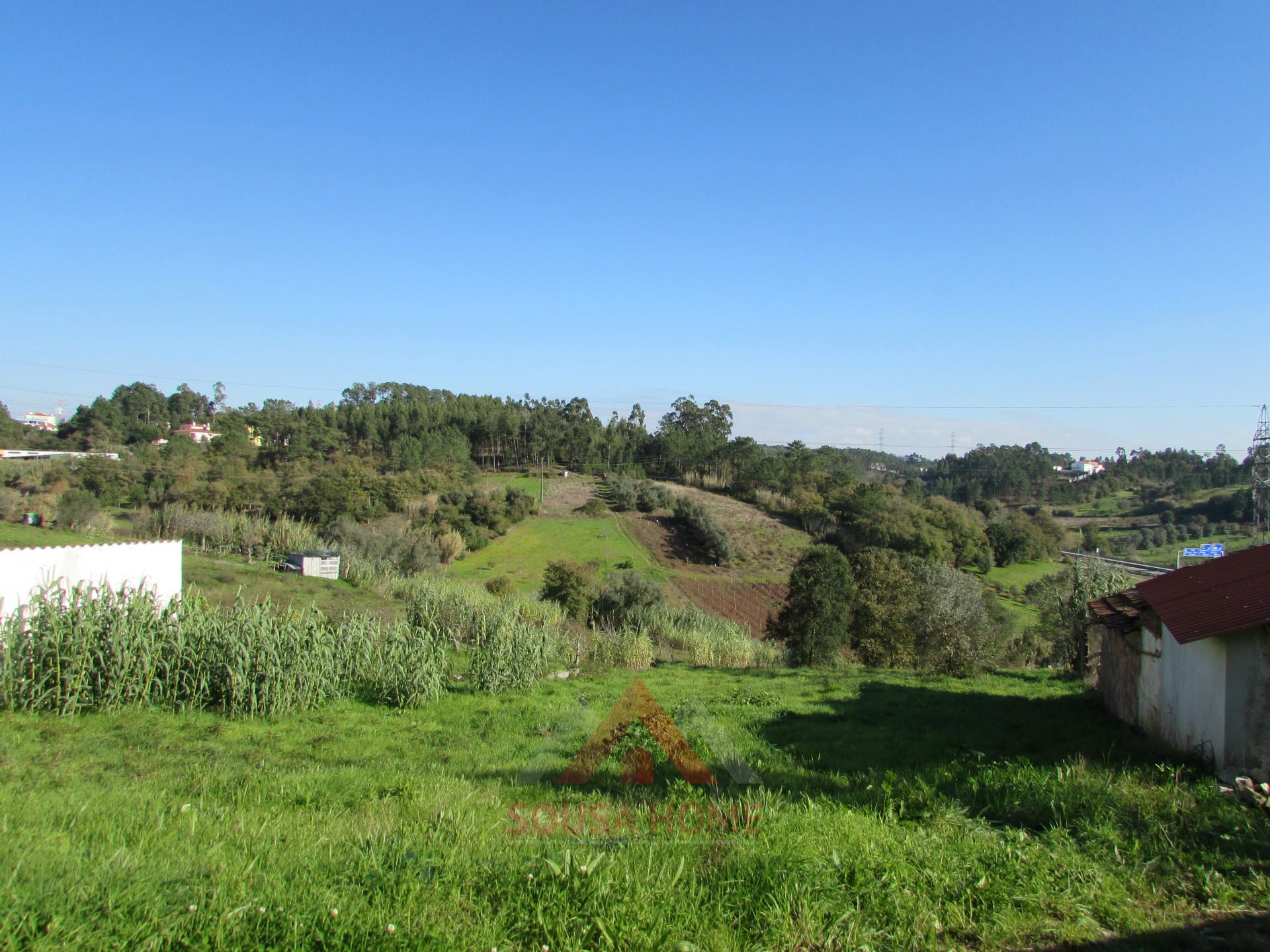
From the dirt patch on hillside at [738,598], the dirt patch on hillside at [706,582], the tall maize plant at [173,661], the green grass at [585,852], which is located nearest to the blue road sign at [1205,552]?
the green grass at [585,852]

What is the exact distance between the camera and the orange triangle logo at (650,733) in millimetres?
6375

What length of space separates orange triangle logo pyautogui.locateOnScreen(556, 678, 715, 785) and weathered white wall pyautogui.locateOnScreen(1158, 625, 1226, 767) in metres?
4.84

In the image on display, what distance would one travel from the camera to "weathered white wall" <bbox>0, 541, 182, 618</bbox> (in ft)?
33.3

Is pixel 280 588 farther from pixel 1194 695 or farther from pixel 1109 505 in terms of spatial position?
pixel 1109 505

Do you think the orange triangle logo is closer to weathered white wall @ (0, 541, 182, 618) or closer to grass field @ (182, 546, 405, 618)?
weathered white wall @ (0, 541, 182, 618)

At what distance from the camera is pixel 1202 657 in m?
7.23

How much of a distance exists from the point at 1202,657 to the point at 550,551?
43.0 m

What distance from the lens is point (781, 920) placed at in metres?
3.21

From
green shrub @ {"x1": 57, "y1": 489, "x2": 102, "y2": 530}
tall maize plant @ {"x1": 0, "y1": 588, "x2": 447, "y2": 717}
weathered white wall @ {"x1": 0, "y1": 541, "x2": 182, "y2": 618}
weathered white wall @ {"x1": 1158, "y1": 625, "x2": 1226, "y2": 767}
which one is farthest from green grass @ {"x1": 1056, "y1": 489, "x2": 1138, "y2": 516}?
green shrub @ {"x1": 57, "y1": 489, "x2": 102, "y2": 530}

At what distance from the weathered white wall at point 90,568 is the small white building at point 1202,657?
12324 mm

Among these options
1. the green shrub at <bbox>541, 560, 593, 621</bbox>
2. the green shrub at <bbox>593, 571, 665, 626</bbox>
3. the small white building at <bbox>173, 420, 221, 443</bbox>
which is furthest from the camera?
the small white building at <bbox>173, 420, 221, 443</bbox>

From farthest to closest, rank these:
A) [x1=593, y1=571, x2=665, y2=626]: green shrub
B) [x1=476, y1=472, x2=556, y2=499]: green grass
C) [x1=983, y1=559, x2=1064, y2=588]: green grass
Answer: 1. [x1=476, y1=472, x2=556, y2=499]: green grass
2. [x1=983, y1=559, x2=1064, y2=588]: green grass
3. [x1=593, y1=571, x2=665, y2=626]: green shrub

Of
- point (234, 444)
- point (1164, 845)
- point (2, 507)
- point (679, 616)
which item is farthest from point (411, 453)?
point (1164, 845)

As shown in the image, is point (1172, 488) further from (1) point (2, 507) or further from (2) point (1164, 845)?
(1) point (2, 507)
